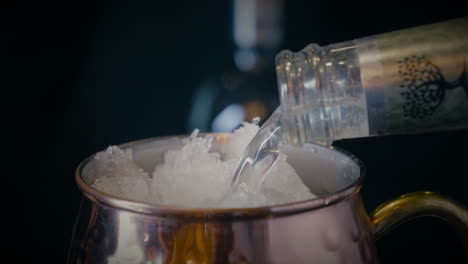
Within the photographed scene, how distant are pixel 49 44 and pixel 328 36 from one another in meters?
0.47

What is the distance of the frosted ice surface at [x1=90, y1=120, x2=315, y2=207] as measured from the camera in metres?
0.40

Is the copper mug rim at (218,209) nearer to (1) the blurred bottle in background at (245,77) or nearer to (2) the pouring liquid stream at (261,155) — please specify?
(2) the pouring liquid stream at (261,155)

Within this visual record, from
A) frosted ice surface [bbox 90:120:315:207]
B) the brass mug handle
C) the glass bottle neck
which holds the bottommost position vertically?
the brass mug handle

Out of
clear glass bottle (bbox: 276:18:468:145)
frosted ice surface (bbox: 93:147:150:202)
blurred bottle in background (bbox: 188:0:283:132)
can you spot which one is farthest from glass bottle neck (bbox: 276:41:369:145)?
blurred bottle in background (bbox: 188:0:283:132)

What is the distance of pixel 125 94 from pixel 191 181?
374 mm

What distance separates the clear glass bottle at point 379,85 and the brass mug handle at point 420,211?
67mm

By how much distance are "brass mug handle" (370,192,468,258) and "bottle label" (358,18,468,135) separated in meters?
0.07

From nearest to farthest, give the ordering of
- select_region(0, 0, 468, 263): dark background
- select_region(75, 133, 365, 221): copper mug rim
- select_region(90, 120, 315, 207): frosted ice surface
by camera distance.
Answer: select_region(75, 133, 365, 221): copper mug rim → select_region(90, 120, 315, 207): frosted ice surface → select_region(0, 0, 468, 263): dark background

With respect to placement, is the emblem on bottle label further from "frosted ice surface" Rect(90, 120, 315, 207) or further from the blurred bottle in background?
the blurred bottle in background

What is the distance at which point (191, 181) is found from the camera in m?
0.44

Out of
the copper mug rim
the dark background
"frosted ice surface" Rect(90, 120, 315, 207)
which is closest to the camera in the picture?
the copper mug rim

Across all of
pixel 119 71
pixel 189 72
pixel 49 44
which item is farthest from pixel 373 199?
pixel 49 44

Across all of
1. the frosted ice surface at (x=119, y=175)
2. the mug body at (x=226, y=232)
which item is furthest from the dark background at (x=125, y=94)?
the mug body at (x=226, y=232)

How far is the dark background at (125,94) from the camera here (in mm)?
670
